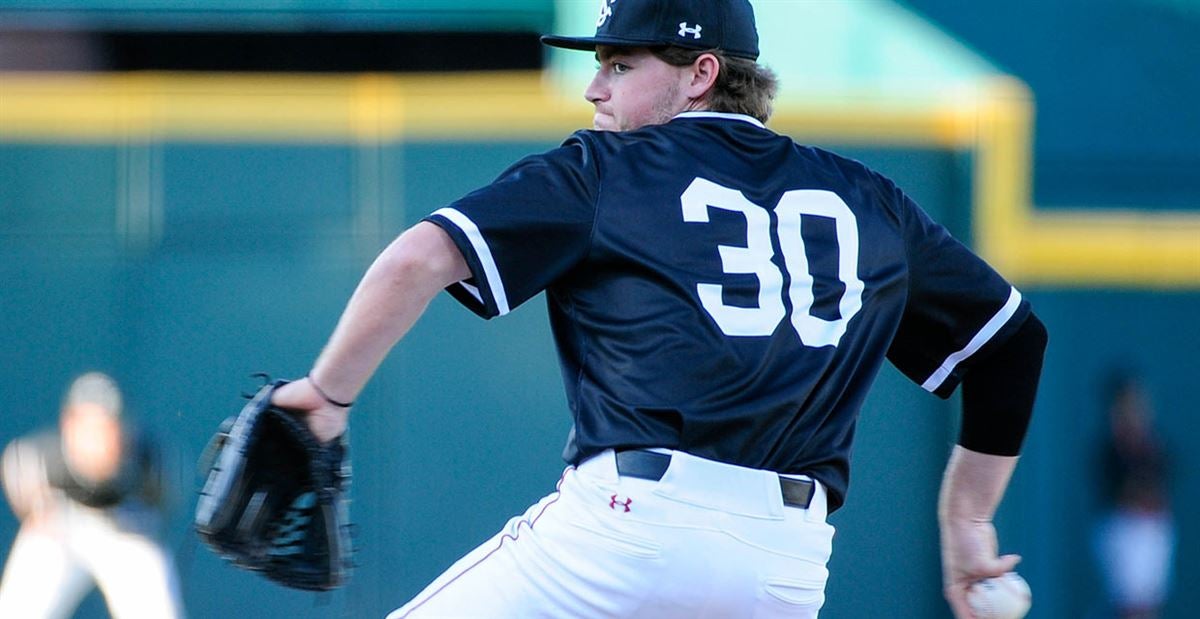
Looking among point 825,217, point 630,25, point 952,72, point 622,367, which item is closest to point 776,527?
point 622,367

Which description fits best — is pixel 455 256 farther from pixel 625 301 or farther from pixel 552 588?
pixel 552 588

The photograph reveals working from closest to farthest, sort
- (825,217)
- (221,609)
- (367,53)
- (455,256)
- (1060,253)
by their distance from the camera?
(455,256) < (825,217) < (221,609) < (1060,253) < (367,53)

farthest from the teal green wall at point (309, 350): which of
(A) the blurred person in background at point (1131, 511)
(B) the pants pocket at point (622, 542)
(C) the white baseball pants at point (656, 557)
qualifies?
(B) the pants pocket at point (622, 542)

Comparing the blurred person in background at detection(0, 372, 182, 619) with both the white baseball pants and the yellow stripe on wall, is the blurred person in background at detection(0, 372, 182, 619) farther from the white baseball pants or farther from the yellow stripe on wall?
the white baseball pants

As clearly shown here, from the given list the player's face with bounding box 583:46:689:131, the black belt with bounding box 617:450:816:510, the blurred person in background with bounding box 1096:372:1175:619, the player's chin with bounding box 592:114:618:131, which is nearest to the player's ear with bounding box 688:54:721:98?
the player's face with bounding box 583:46:689:131

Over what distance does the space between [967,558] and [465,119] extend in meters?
4.28

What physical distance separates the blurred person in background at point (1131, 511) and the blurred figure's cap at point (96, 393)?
4.38 metres

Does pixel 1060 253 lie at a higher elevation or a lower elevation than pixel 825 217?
lower

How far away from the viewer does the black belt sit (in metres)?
2.45

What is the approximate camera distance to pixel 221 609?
21.7 feet

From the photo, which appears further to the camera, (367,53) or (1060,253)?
(367,53)

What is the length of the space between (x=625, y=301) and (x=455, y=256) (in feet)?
0.94

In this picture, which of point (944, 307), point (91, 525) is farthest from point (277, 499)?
point (91, 525)

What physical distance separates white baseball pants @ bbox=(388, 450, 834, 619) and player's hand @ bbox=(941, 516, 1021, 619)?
0.52 m
